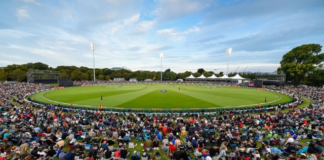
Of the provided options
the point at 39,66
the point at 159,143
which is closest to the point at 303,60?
the point at 159,143

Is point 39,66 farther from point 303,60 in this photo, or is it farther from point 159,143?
point 303,60

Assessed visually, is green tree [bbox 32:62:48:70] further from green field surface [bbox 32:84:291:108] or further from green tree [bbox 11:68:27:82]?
green field surface [bbox 32:84:291:108]

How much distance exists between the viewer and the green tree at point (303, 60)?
2276 inches

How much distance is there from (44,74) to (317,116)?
9826cm

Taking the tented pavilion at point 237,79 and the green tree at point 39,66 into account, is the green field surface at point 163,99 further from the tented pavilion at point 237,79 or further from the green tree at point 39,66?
the green tree at point 39,66

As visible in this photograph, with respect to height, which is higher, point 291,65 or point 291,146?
point 291,65

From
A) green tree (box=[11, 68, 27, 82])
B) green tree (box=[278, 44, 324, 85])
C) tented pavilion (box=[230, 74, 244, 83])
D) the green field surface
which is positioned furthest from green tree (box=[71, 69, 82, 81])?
green tree (box=[278, 44, 324, 85])

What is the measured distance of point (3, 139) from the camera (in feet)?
40.4

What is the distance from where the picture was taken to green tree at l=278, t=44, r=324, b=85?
190ft

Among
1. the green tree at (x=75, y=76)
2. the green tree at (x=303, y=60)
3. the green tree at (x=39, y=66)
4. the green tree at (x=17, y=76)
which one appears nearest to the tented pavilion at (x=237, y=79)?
the green tree at (x=303, y=60)

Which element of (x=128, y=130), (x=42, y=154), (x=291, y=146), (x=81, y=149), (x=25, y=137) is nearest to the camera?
(x=42, y=154)

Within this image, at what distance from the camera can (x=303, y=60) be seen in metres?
62.0

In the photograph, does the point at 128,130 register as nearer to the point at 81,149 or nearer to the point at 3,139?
the point at 81,149

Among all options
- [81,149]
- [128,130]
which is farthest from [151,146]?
[81,149]
